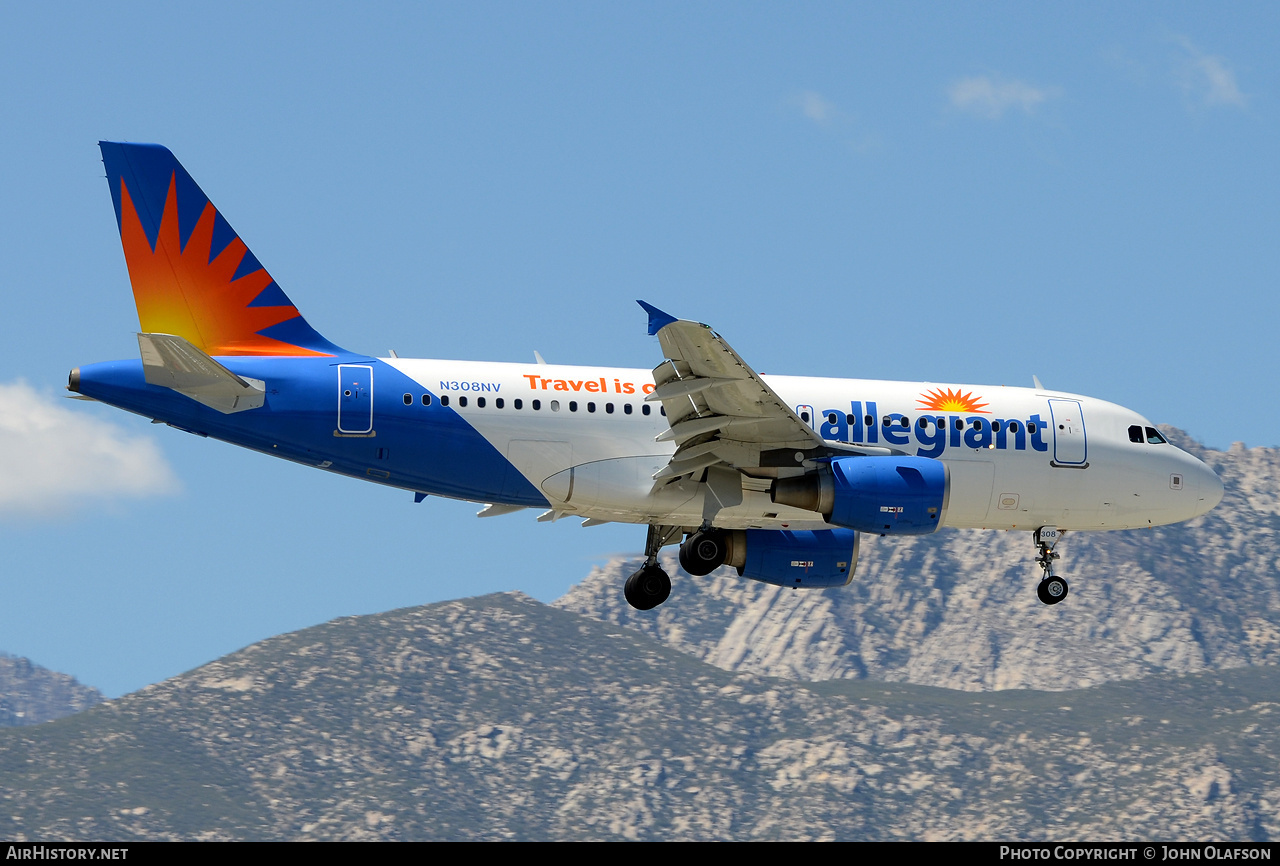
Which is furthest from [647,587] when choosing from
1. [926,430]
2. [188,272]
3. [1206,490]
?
[1206,490]

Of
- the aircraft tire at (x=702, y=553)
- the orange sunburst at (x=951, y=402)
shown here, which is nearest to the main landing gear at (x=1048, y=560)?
the orange sunburst at (x=951, y=402)

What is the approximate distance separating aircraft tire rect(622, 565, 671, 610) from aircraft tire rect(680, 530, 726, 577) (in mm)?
1190

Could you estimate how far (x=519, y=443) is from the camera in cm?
3475

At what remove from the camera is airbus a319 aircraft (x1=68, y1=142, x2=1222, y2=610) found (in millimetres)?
33594

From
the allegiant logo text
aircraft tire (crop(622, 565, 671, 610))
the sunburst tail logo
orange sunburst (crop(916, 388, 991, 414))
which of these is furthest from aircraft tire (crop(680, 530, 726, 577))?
the sunburst tail logo

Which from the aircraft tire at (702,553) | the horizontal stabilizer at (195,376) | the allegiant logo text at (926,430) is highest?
the allegiant logo text at (926,430)

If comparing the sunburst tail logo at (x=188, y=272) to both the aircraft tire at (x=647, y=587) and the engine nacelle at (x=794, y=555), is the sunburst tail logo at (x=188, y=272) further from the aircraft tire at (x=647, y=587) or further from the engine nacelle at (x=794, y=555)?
the engine nacelle at (x=794, y=555)

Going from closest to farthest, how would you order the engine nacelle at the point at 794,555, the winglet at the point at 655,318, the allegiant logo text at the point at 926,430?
the winglet at the point at 655,318, the allegiant logo text at the point at 926,430, the engine nacelle at the point at 794,555

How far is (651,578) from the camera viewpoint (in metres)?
38.2

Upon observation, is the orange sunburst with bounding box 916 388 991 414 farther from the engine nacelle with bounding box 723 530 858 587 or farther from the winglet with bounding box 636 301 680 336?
the winglet with bounding box 636 301 680 336

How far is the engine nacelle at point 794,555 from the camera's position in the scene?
38.2 metres

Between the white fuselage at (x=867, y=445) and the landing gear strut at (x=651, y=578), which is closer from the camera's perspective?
the white fuselage at (x=867, y=445)
